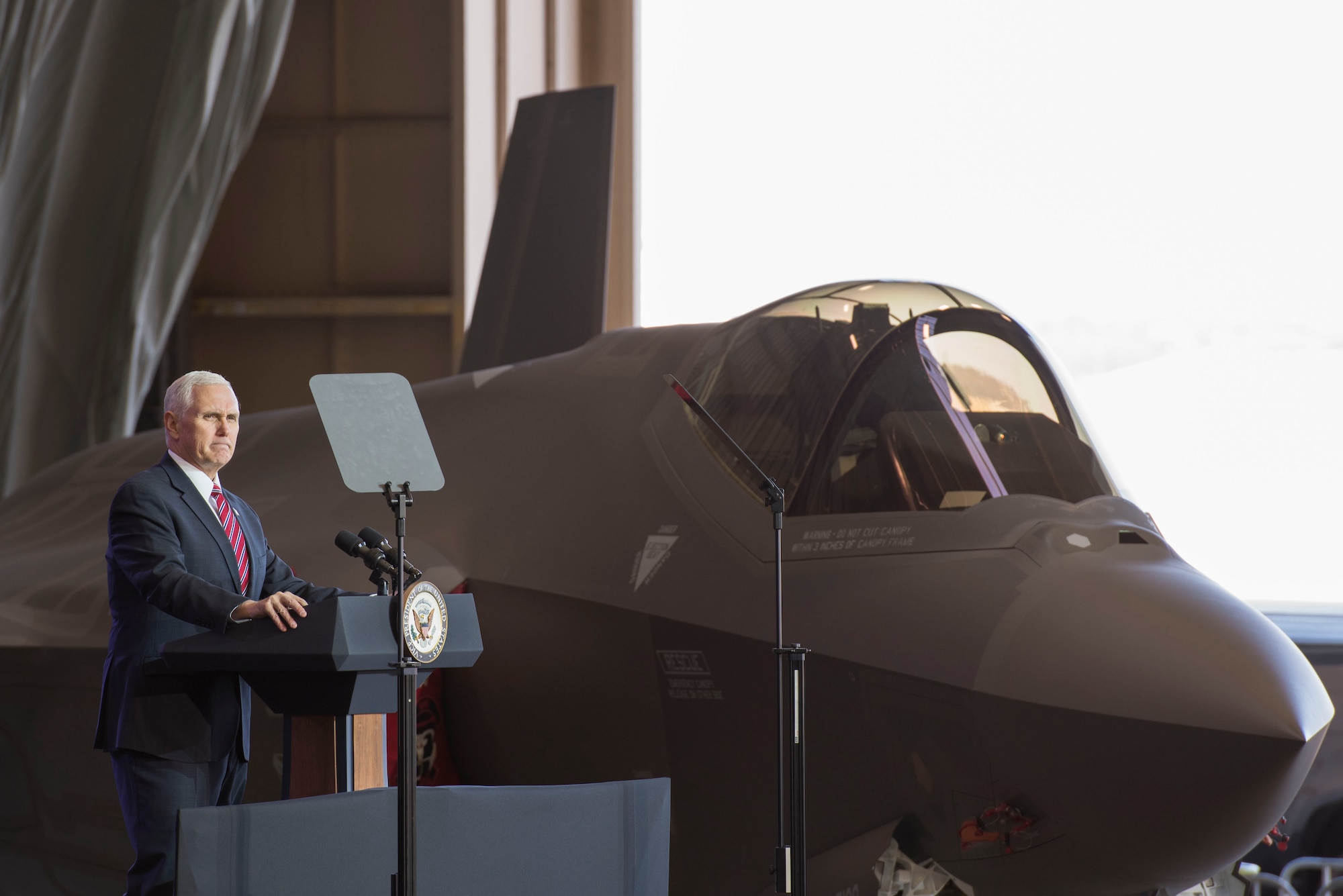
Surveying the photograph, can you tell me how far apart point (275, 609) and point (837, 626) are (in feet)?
4.61

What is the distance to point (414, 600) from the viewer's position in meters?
2.62

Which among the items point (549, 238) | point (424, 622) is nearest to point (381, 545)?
point (424, 622)

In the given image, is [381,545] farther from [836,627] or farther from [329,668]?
[836,627]

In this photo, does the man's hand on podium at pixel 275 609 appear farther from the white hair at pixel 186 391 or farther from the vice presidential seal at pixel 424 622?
the white hair at pixel 186 391

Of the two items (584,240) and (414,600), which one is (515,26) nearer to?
(584,240)

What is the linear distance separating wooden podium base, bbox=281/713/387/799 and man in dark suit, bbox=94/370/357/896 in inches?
5.0

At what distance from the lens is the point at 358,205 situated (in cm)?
1226

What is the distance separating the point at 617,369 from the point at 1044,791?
6.98 feet

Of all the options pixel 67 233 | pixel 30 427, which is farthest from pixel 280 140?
pixel 30 427

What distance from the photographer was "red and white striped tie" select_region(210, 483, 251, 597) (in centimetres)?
296

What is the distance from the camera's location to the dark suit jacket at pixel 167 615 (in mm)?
2686

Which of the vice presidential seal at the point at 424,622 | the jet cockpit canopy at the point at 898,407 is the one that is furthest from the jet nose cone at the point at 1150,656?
the vice presidential seal at the point at 424,622

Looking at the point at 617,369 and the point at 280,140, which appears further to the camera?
the point at 280,140

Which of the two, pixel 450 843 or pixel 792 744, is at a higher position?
pixel 792 744
